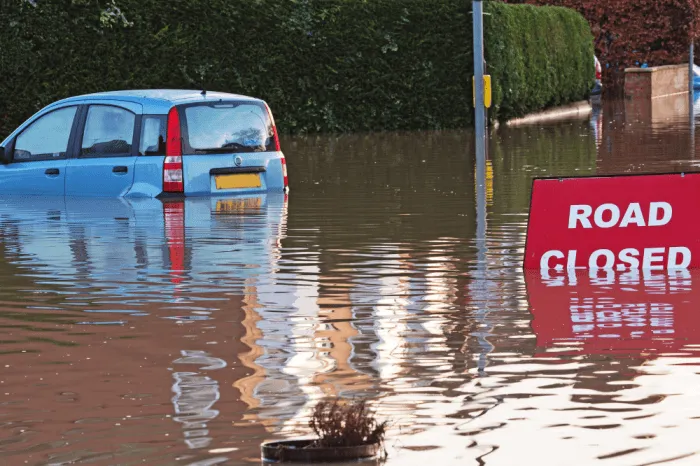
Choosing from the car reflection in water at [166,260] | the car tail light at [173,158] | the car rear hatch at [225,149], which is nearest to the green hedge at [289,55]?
the car reflection in water at [166,260]

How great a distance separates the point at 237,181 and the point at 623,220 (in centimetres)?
562

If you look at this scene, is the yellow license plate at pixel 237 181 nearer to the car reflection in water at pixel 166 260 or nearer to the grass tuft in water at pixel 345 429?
the car reflection in water at pixel 166 260

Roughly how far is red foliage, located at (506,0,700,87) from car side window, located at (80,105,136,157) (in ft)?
134

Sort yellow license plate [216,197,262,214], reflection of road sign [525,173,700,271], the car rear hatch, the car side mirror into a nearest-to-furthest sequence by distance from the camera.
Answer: reflection of road sign [525,173,700,271] → the car rear hatch → yellow license plate [216,197,262,214] → the car side mirror

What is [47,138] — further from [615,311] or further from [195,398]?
[195,398]

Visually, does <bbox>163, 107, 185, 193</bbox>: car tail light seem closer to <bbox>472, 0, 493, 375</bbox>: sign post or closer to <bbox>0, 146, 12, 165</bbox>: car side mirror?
<bbox>0, 146, 12, 165</bbox>: car side mirror

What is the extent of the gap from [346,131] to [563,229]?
2198cm

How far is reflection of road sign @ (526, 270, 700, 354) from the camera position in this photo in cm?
807

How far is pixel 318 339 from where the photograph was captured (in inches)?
329

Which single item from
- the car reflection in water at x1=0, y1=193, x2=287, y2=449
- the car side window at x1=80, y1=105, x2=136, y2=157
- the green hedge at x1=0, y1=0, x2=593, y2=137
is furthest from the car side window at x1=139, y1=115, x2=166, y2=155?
the green hedge at x1=0, y1=0, x2=593, y2=137

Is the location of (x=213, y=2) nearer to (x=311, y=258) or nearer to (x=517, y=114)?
(x=517, y=114)

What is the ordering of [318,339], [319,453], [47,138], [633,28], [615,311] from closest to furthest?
[319,453] → [318,339] → [615,311] → [47,138] → [633,28]

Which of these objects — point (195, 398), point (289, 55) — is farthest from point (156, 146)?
point (289, 55)

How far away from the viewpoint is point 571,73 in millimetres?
41719
